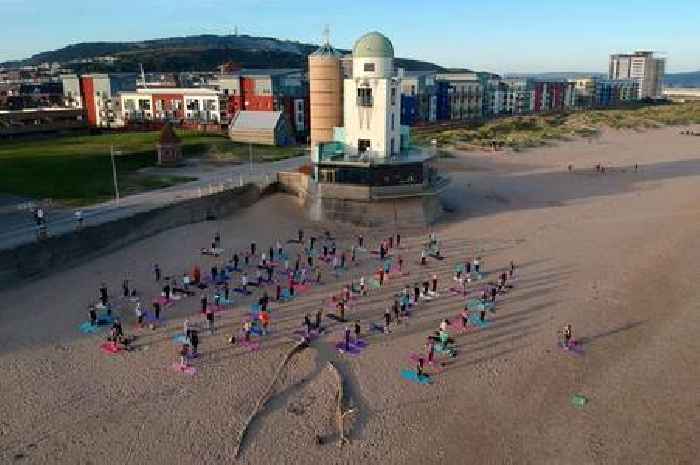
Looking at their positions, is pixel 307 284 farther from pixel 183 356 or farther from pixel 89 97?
pixel 89 97

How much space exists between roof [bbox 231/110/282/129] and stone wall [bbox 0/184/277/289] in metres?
22.7

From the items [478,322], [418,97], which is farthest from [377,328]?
[418,97]

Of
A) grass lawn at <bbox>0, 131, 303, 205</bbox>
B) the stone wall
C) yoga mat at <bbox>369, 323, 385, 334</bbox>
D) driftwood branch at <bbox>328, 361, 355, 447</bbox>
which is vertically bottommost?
driftwood branch at <bbox>328, 361, 355, 447</bbox>

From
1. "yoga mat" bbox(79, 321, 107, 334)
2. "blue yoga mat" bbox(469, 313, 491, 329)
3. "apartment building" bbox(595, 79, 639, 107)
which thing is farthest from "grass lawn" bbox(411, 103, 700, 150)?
"yoga mat" bbox(79, 321, 107, 334)

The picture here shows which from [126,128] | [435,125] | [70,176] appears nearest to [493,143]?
[435,125]

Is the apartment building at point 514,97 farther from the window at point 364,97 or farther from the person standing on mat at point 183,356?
the person standing on mat at point 183,356

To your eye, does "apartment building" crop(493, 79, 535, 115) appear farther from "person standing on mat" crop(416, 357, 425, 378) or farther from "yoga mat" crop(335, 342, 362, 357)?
"person standing on mat" crop(416, 357, 425, 378)

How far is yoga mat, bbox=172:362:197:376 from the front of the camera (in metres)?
20.2

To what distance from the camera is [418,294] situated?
86.9 ft

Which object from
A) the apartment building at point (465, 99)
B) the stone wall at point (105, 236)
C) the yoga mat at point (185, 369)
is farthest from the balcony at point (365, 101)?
the apartment building at point (465, 99)

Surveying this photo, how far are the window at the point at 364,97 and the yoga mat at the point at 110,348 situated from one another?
80.6 feet

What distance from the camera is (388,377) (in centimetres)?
2016

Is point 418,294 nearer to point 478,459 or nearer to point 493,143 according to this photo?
point 478,459

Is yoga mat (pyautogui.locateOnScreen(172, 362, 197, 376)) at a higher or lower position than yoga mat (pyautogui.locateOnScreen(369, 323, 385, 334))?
lower
